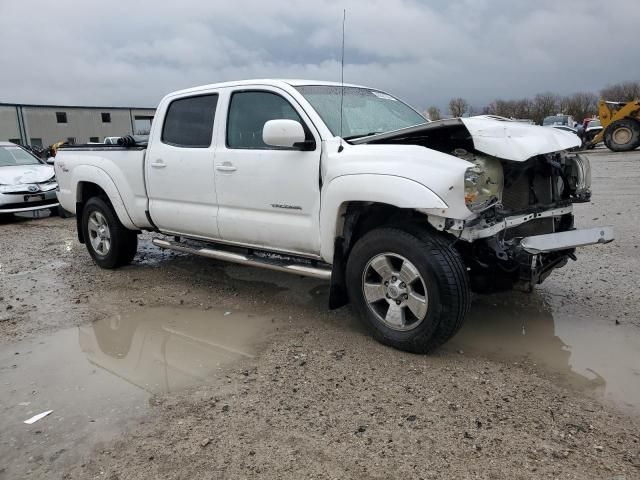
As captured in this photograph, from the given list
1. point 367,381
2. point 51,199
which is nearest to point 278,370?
point 367,381

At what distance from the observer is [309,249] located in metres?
4.20

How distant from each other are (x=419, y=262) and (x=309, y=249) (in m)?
1.06

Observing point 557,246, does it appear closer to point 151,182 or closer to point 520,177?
point 520,177

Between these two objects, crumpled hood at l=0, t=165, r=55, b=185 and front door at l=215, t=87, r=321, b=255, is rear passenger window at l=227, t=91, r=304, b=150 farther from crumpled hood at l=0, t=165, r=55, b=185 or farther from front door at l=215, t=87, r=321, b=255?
crumpled hood at l=0, t=165, r=55, b=185

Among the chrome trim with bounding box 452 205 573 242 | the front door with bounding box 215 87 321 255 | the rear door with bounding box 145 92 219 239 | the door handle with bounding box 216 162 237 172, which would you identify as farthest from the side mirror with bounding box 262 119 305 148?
the chrome trim with bounding box 452 205 573 242

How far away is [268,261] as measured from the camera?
453 cm

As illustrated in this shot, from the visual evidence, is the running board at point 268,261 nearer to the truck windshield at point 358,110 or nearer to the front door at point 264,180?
the front door at point 264,180

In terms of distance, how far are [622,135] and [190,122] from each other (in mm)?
20647

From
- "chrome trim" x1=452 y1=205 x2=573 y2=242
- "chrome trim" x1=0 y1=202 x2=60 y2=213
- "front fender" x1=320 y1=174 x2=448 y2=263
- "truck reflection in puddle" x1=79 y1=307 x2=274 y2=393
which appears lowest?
"truck reflection in puddle" x1=79 y1=307 x2=274 y2=393

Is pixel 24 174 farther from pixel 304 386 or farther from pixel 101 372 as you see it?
pixel 304 386

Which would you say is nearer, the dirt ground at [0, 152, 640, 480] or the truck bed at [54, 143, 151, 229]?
the dirt ground at [0, 152, 640, 480]

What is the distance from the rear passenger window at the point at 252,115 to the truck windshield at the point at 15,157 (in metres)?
8.66

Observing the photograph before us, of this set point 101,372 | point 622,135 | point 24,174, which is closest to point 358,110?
point 101,372

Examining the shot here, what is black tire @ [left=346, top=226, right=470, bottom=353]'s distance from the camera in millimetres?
3365
